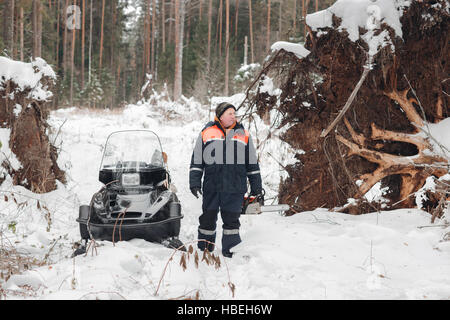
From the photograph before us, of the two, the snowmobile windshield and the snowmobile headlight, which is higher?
the snowmobile windshield

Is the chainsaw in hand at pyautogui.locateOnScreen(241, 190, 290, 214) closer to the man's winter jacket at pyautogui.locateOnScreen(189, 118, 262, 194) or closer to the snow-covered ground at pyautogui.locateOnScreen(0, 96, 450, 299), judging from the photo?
the man's winter jacket at pyautogui.locateOnScreen(189, 118, 262, 194)

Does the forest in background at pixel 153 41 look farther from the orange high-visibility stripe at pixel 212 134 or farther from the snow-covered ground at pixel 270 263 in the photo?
the orange high-visibility stripe at pixel 212 134

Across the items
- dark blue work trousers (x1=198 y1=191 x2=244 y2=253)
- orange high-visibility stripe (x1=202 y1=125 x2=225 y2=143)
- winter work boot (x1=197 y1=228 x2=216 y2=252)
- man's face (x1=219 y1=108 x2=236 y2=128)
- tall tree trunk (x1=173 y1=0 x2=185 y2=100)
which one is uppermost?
tall tree trunk (x1=173 y1=0 x2=185 y2=100)

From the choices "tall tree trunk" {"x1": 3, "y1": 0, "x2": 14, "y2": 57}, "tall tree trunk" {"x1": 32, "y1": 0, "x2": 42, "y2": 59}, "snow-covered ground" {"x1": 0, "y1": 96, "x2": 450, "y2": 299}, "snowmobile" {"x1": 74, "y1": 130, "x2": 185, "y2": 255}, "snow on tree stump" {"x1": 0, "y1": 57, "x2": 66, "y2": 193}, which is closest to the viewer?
"snow-covered ground" {"x1": 0, "y1": 96, "x2": 450, "y2": 299}

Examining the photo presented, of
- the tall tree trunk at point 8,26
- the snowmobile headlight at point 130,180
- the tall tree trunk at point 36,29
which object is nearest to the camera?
the snowmobile headlight at point 130,180

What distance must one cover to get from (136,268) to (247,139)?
190cm

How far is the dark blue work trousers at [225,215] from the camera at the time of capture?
13.0ft

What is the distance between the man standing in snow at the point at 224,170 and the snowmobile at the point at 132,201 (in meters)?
0.41

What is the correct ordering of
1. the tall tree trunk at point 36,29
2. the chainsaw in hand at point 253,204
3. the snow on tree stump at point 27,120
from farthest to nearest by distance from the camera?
the tall tree trunk at point 36,29
the snow on tree stump at point 27,120
the chainsaw in hand at point 253,204

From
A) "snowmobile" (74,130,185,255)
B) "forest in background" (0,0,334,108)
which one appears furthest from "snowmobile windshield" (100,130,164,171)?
"forest in background" (0,0,334,108)

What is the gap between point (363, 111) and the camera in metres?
4.85

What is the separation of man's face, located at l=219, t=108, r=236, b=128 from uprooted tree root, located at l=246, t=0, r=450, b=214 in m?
1.41

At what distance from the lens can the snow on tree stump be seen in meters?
5.90

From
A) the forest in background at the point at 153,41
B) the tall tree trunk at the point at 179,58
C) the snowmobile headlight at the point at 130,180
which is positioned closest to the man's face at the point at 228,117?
the snowmobile headlight at the point at 130,180
